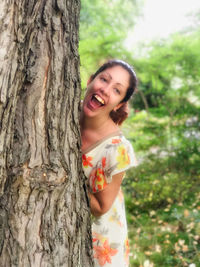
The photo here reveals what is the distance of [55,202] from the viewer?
4.17 ft

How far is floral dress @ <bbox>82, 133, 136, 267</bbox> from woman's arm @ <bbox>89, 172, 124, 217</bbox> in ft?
0.13

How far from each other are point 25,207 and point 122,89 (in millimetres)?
908

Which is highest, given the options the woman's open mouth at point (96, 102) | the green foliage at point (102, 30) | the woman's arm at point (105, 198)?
the green foliage at point (102, 30)

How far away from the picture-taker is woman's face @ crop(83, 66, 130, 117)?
69.3 inches

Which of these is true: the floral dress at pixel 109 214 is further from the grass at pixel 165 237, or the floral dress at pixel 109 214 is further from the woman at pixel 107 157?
the grass at pixel 165 237

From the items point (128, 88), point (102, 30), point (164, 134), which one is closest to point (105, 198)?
point (128, 88)

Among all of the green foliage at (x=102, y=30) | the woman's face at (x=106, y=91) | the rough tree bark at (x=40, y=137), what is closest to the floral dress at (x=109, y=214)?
the woman's face at (x=106, y=91)

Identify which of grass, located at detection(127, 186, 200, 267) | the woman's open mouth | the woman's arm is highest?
the woman's open mouth

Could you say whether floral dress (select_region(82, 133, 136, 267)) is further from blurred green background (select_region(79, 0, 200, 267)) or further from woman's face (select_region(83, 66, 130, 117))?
blurred green background (select_region(79, 0, 200, 267))

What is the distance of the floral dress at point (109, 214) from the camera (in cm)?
167

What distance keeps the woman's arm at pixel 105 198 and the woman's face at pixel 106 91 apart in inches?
15.4

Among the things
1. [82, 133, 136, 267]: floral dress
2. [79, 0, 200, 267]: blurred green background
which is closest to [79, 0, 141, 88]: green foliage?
[79, 0, 200, 267]: blurred green background

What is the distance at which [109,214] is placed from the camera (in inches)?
69.4

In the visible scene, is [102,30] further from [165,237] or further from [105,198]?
[105,198]
